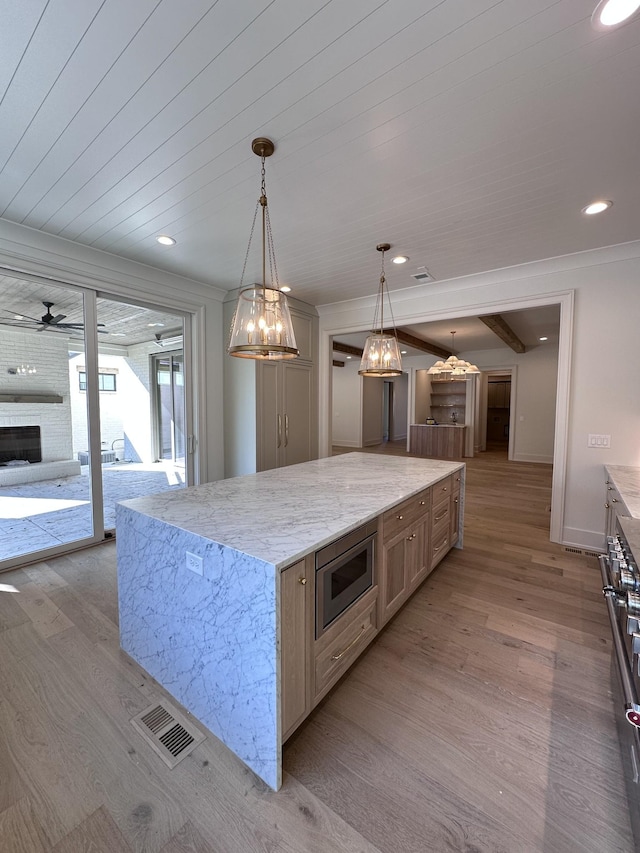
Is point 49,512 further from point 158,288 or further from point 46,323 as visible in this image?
point 158,288

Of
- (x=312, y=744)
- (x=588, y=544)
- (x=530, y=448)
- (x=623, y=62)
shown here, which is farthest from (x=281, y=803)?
(x=530, y=448)

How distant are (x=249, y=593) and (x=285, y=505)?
62cm

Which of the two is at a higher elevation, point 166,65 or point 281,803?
point 166,65

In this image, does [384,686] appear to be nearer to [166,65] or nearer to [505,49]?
[505,49]

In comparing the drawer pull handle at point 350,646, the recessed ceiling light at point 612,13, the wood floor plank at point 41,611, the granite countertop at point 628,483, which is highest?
the recessed ceiling light at point 612,13

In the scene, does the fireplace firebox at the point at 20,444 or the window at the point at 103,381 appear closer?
the fireplace firebox at the point at 20,444

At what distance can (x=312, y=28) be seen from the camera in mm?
1233

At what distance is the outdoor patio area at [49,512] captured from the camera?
10.4 feet

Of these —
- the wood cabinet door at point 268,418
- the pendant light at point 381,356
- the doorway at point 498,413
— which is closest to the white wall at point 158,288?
the wood cabinet door at point 268,418

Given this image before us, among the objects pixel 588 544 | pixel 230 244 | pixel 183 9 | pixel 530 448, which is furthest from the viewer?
pixel 530 448

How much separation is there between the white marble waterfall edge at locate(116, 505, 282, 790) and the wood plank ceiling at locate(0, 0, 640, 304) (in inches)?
73.7

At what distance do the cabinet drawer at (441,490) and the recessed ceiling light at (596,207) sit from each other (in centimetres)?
212

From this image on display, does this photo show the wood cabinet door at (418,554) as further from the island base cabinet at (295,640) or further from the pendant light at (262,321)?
the pendant light at (262,321)

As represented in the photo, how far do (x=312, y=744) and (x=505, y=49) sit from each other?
2.81 m
